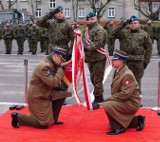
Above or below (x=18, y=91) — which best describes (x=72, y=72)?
above

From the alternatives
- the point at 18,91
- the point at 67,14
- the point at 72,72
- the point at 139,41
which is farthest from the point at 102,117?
the point at 67,14

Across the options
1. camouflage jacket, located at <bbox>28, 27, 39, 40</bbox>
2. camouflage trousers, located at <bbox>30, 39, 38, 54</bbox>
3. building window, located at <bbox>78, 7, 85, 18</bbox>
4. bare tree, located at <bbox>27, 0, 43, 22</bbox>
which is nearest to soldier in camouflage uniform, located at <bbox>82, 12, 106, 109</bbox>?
camouflage trousers, located at <bbox>30, 39, 38, 54</bbox>

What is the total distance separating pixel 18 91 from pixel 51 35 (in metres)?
2.62

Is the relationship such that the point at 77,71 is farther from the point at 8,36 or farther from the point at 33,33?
the point at 8,36

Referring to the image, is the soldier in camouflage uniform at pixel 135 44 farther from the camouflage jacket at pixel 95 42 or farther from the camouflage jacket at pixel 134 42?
the camouflage jacket at pixel 95 42

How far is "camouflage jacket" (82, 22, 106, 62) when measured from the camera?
367 inches

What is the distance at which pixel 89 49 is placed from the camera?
926 cm

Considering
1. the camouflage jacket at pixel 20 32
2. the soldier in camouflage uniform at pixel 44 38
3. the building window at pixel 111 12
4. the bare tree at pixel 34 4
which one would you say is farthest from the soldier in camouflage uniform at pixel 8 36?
the building window at pixel 111 12

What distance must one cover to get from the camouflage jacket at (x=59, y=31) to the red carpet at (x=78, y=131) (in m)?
1.74

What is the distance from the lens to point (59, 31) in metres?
9.45

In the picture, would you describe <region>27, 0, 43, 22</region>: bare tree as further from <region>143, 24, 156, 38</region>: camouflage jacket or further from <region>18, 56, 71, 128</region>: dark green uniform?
<region>18, 56, 71, 128</region>: dark green uniform

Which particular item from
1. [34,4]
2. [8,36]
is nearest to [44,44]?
[8,36]

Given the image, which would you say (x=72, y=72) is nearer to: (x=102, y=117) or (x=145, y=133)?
(x=102, y=117)

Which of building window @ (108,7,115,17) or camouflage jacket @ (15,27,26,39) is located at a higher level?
building window @ (108,7,115,17)
